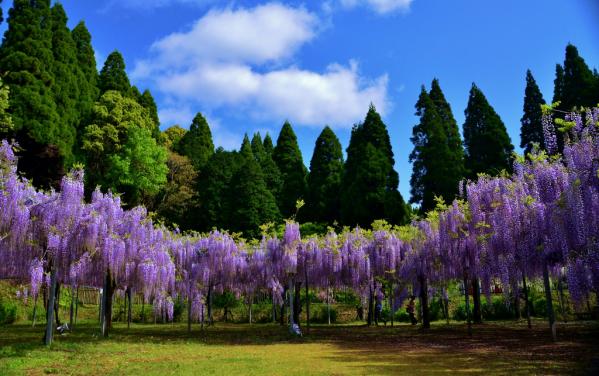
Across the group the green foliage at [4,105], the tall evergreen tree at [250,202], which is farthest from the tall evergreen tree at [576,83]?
the green foliage at [4,105]

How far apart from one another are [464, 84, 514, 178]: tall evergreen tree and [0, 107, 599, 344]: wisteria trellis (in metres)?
15.3

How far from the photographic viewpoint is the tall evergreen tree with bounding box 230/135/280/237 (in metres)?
38.3

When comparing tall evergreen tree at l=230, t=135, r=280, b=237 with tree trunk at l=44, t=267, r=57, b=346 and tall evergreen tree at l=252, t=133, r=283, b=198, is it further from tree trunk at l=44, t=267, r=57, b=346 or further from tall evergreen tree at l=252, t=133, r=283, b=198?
tree trunk at l=44, t=267, r=57, b=346

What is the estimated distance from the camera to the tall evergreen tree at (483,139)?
114 ft

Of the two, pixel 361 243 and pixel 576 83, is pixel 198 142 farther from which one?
pixel 576 83

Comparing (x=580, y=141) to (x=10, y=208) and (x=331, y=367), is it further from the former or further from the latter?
(x=10, y=208)

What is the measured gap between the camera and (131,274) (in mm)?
17172

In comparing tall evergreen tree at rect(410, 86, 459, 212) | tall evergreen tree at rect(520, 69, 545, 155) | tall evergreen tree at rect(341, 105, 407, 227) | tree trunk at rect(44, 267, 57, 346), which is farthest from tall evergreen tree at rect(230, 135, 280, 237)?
tree trunk at rect(44, 267, 57, 346)

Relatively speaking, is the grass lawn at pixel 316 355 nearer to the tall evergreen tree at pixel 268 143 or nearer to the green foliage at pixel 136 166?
the green foliage at pixel 136 166

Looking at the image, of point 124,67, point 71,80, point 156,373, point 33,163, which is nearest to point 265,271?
point 156,373

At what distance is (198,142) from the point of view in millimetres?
52156

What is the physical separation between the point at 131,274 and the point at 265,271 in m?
7.25

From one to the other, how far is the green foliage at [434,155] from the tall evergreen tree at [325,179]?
715cm

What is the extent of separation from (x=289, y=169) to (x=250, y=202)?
11.7m
